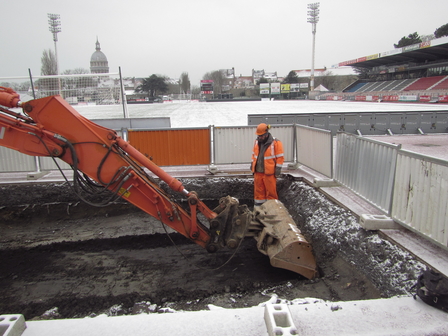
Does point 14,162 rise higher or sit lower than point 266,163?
lower

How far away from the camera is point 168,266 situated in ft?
14.8

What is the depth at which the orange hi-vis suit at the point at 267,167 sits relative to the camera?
5414 millimetres

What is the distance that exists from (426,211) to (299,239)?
56.1 inches

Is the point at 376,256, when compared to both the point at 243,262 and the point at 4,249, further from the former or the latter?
the point at 4,249

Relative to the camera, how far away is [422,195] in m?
3.38

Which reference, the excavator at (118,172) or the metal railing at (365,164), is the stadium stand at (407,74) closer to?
the metal railing at (365,164)

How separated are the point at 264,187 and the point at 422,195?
276 centimetres

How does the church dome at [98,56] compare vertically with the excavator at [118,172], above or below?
above

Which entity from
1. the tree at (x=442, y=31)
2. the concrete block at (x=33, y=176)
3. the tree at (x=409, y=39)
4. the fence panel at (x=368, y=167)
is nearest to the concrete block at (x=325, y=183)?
the fence panel at (x=368, y=167)

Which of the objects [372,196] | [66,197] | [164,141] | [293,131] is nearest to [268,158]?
[372,196]

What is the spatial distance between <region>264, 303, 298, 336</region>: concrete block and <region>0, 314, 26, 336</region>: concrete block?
1562mm

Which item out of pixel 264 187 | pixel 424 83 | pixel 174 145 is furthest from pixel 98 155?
pixel 424 83

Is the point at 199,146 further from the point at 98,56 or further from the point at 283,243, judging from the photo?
the point at 98,56

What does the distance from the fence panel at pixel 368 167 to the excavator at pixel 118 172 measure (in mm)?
1337
